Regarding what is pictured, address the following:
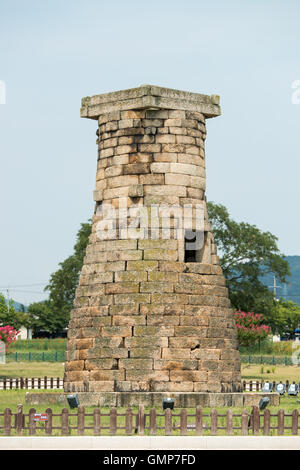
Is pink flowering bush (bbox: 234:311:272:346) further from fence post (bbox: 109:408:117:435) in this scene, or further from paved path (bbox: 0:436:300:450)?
paved path (bbox: 0:436:300:450)

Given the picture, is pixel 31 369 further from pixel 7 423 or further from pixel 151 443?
pixel 151 443

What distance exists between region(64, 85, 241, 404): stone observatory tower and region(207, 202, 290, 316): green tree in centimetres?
3617

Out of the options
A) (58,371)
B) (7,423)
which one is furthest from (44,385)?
(7,423)

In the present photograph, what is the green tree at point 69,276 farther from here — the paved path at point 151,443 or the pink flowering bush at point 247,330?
the paved path at point 151,443

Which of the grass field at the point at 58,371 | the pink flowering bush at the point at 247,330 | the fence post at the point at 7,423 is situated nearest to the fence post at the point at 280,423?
the fence post at the point at 7,423

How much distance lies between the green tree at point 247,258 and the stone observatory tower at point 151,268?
1424 inches

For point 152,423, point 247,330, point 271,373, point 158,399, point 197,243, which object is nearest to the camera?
point 152,423

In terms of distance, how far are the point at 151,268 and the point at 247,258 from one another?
39.1m

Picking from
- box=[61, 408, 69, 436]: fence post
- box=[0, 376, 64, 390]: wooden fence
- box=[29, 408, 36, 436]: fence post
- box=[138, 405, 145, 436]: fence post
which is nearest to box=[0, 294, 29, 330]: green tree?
box=[0, 376, 64, 390]: wooden fence

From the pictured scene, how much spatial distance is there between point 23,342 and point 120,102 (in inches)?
1877

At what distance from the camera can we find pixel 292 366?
58531 mm

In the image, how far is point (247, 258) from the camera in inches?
2557

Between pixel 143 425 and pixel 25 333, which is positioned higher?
pixel 25 333
